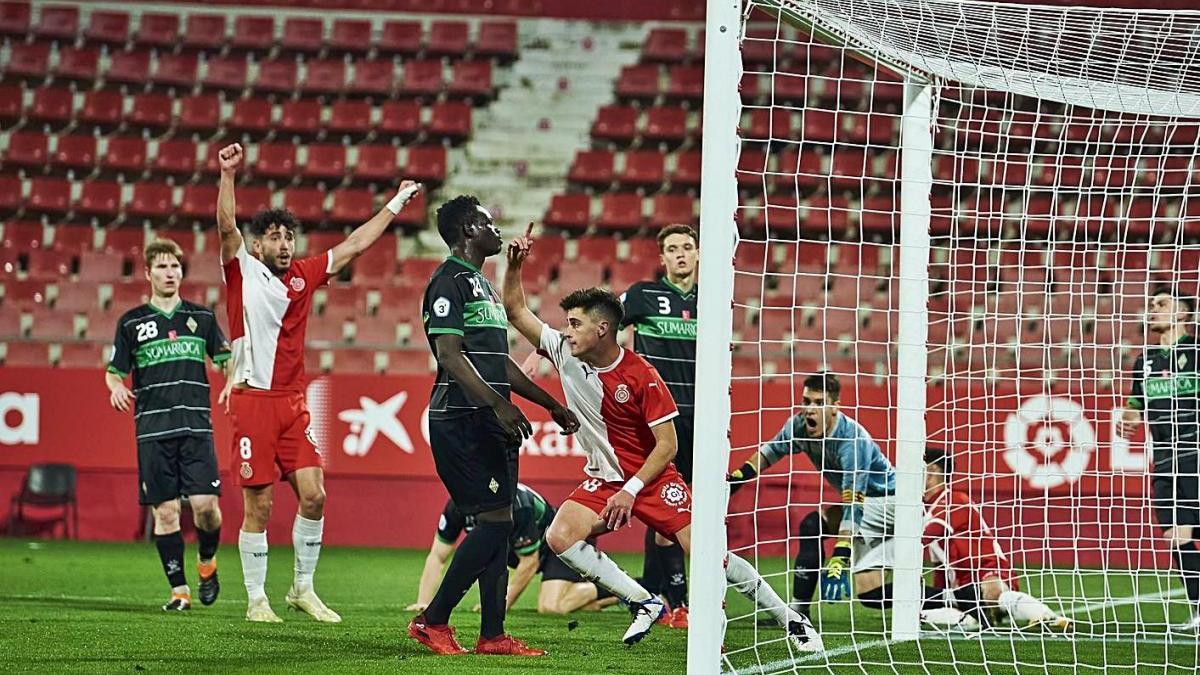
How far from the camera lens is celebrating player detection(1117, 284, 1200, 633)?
7777 mm

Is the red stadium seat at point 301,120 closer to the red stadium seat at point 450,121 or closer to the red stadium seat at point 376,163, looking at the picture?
the red stadium seat at point 376,163

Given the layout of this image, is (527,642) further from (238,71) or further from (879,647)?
(238,71)

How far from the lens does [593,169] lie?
1717cm

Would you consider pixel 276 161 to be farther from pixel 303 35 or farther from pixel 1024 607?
pixel 1024 607

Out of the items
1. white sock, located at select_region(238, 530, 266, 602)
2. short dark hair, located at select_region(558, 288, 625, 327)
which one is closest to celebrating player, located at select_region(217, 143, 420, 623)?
white sock, located at select_region(238, 530, 266, 602)

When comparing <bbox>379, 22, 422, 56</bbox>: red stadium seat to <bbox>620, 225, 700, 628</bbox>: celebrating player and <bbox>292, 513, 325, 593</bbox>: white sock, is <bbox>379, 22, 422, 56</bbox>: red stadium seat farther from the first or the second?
<bbox>292, 513, 325, 593</bbox>: white sock

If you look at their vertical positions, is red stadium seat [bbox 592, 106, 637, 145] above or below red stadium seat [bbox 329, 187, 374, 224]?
above

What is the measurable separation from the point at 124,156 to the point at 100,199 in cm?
73

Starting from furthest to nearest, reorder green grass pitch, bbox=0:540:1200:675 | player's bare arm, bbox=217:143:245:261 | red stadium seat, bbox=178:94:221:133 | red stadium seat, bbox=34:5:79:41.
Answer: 1. red stadium seat, bbox=34:5:79:41
2. red stadium seat, bbox=178:94:221:133
3. player's bare arm, bbox=217:143:245:261
4. green grass pitch, bbox=0:540:1200:675

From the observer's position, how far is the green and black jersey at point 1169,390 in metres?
7.88

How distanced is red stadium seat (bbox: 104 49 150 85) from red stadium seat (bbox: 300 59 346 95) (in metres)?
2.00

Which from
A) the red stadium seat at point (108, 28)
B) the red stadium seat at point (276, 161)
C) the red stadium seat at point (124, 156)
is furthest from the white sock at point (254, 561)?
the red stadium seat at point (108, 28)

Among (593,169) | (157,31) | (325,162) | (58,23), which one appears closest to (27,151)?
(58,23)

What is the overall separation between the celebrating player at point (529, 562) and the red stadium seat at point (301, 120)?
1086 cm
